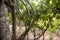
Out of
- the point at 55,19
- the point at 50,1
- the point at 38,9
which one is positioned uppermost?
the point at 50,1

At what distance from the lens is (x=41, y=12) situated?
211 centimetres

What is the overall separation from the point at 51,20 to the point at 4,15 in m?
0.72

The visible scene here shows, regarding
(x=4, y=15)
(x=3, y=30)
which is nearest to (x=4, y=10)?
(x=4, y=15)

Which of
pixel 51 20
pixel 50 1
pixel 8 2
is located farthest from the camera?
pixel 51 20

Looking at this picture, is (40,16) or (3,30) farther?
(40,16)

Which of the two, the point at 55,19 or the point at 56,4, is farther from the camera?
the point at 55,19

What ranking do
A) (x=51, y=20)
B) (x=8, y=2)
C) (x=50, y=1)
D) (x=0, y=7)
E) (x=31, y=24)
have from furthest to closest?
(x=51, y=20) → (x=31, y=24) → (x=50, y=1) → (x=8, y=2) → (x=0, y=7)

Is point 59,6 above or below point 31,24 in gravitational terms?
above

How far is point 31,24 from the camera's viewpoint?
6.61 ft

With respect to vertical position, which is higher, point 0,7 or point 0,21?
point 0,7

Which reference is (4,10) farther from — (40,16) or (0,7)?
(40,16)

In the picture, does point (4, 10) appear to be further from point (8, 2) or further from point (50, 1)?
point (50, 1)

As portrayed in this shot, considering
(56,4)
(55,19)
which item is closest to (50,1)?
(56,4)

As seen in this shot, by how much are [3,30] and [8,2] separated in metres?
0.25
